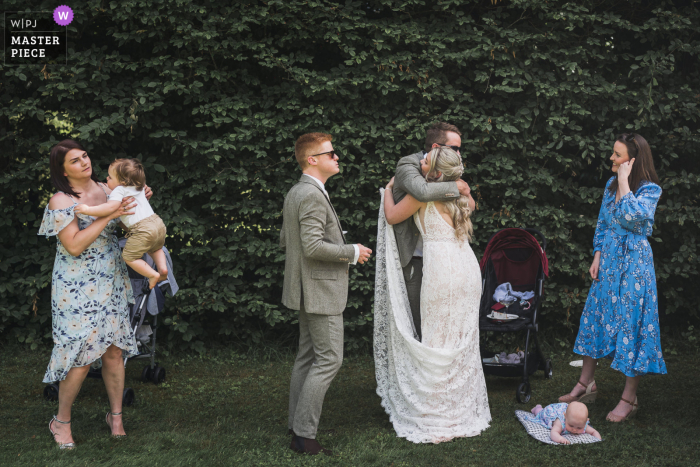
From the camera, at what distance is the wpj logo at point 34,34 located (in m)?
5.51

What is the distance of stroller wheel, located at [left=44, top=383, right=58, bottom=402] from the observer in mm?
4801

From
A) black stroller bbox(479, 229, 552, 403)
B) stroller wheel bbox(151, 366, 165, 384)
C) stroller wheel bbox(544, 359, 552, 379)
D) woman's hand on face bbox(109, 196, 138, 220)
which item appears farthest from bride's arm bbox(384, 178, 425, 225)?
stroller wheel bbox(151, 366, 165, 384)

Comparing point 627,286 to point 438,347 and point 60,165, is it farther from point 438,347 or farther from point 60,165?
point 60,165

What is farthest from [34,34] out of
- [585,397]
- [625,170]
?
[585,397]

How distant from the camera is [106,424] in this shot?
4348 mm

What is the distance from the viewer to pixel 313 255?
12.0 feet

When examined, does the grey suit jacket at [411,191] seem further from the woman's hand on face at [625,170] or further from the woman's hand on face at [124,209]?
the woman's hand on face at [124,209]

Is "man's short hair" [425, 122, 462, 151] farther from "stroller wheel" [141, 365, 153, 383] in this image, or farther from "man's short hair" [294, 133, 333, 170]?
Answer: "stroller wheel" [141, 365, 153, 383]

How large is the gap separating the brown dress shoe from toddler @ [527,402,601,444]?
148 centimetres

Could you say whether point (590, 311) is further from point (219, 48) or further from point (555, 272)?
point (219, 48)

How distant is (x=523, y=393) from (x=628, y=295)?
3.60 ft

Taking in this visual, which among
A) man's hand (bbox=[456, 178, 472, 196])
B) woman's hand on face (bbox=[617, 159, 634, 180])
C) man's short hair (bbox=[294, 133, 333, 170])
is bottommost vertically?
man's hand (bbox=[456, 178, 472, 196])

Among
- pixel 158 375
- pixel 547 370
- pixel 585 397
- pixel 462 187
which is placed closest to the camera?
pixel 462 187

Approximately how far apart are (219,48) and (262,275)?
2.13 metres
